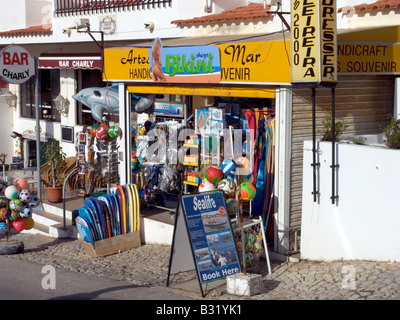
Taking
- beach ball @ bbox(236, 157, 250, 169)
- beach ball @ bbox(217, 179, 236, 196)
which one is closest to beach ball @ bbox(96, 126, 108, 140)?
beach ball @ bbox(236, 157, 250, 169)

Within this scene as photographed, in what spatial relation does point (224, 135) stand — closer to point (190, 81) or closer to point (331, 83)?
point (190, 81)

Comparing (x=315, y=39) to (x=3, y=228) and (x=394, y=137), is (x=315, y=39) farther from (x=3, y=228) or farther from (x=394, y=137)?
(x=3, y=228)

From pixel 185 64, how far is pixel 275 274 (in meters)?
3.91

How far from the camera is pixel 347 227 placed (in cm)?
870

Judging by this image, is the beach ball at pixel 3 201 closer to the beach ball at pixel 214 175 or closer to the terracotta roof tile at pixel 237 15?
the beach ball at pixel 214 175

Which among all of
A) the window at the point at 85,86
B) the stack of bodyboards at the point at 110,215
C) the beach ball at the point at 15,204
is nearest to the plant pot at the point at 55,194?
the beach ball at the point at 15,204

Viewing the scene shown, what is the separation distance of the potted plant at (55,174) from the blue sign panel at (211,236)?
22.3ft

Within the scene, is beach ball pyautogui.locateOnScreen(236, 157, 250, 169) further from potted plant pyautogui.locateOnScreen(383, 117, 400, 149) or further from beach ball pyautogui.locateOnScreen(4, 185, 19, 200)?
beach ball pyautogui.locateOnScreen(4, 185, 19, 200)

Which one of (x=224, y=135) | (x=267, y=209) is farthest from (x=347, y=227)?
(x=224, y=135)

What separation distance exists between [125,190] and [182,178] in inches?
51.4

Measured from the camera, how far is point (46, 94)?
1980 centimetres

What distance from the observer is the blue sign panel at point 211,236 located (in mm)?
8258

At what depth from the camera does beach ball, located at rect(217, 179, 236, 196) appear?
923 centimetres

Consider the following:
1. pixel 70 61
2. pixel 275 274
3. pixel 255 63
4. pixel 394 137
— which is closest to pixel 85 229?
pixel 275 274
